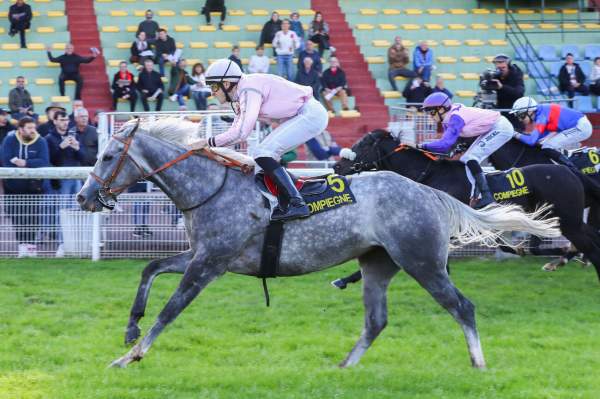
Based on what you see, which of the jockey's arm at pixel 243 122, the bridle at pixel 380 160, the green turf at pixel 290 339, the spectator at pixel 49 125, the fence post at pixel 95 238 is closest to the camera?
the green turf at pixel 290 339

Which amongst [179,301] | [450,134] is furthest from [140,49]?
[179,301]

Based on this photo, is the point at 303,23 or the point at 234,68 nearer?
the point at 234,68

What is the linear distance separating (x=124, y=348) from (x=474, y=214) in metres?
2.88

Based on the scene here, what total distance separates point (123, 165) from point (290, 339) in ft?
6.55

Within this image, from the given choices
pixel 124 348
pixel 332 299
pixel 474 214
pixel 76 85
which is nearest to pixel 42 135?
pixel 76 85

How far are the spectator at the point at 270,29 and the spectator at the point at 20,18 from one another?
15.3ft

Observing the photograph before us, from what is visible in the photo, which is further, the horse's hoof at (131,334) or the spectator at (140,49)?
the spectator at (140,49)

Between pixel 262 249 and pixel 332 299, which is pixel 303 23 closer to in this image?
pixel 332 299

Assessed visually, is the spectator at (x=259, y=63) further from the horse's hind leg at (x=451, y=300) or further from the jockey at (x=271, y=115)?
the horse's hind leg at (x=451, y=300)

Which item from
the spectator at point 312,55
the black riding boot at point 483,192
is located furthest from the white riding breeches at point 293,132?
the spectator at point 312,55

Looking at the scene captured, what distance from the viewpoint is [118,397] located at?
6.66 meters

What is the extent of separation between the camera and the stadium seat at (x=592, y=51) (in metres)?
21.3

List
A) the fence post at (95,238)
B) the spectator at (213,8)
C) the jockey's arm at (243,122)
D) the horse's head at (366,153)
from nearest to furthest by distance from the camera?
the jockey's arm at (243,122), the horse's head at (366,153), the fence post at (95,238), the spectator at (213,8)

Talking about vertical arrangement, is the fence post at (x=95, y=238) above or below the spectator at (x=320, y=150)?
below
